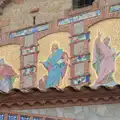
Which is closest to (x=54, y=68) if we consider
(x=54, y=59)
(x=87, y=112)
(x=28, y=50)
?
(x=54, y=59)

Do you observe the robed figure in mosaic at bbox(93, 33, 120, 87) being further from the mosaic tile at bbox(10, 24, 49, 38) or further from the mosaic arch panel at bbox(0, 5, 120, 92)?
the mosaic tile at bbox(10, 24, 49, 38)

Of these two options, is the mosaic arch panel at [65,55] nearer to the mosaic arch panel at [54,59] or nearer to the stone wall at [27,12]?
the mosaic arch panel at [54,59]

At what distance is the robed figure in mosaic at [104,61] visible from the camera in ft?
45.1

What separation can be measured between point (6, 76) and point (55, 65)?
1.91 m

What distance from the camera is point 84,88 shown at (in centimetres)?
827

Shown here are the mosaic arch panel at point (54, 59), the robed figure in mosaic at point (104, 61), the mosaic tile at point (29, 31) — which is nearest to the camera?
the robed figure in mosaic at point (104, 61)

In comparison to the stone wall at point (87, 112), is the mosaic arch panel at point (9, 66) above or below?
above

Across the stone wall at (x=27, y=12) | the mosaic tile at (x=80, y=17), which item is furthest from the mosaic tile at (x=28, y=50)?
the stone wall at (x=27, y=12)

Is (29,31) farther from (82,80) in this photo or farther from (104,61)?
(104,61)

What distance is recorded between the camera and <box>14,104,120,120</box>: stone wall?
8.22 metres

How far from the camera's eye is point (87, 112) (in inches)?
327

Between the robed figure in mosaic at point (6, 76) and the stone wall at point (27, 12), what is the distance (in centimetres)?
155

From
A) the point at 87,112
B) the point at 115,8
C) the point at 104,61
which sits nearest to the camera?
the point at 87,112

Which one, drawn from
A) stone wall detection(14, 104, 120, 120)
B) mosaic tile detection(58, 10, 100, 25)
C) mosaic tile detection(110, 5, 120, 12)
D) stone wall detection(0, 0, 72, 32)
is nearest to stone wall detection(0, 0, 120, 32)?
stone wall detection(0, 0, 72, 32)
